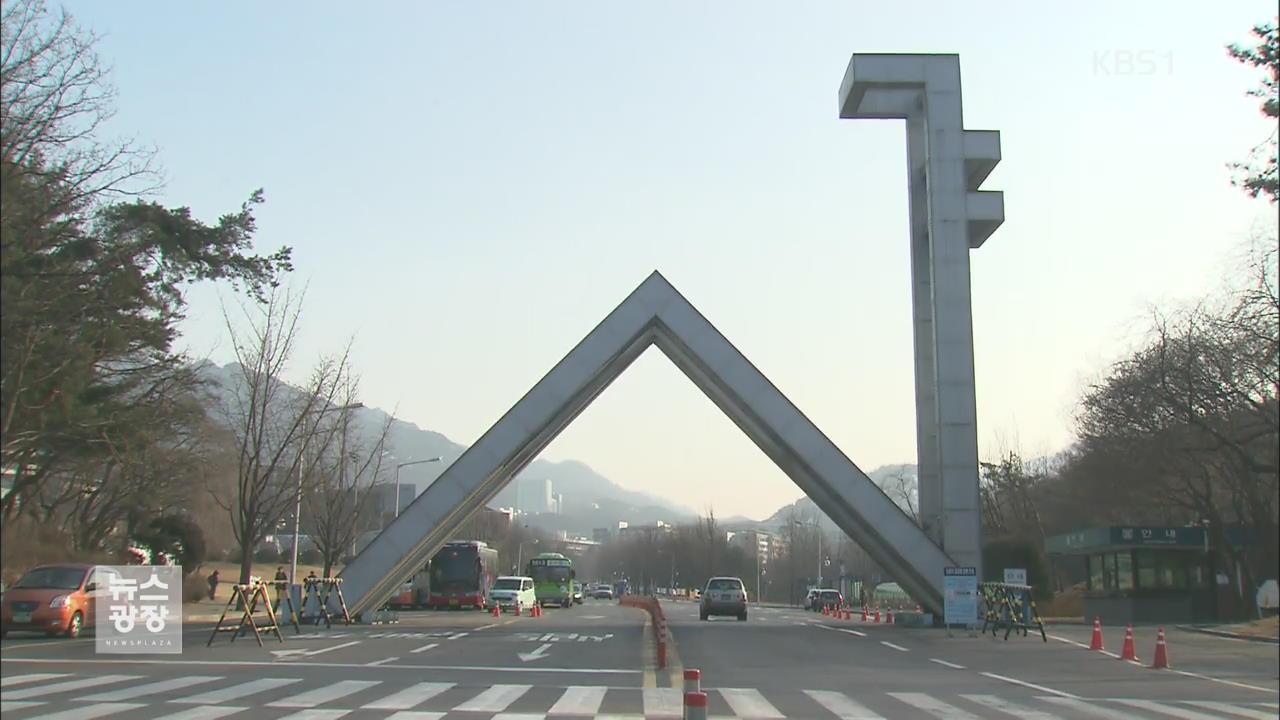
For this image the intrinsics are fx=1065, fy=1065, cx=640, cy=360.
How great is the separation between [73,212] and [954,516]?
25.0 metres

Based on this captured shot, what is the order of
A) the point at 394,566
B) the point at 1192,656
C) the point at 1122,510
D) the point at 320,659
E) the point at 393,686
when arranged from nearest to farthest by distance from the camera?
the point at 393,686, the point at 320,659, the point at 1192,656, the point at 394,566, the point at 1122,510

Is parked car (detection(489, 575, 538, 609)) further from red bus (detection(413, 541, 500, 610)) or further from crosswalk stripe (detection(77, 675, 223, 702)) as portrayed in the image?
crosswalk stripe (detection(77, 675, 223, 702))

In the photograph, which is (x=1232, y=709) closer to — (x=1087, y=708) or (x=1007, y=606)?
(x=1087, y=708)

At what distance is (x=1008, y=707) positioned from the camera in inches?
511

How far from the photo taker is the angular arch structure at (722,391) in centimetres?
3098

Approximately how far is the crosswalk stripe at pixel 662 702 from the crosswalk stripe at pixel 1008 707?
3822mm

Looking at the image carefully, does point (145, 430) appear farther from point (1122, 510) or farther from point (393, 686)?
point (1122, 510)

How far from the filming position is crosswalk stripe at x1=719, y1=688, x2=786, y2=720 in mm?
11859

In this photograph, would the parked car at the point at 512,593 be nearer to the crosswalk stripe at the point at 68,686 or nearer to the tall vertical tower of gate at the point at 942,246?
the tall vertical tower of gate at the point at 942,246

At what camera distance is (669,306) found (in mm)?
32875

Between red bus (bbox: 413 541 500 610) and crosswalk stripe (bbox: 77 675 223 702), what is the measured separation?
36.3 metres

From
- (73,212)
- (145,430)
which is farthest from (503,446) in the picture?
(73,212)

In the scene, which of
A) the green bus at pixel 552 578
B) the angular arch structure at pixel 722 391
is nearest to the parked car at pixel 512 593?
the green bus at pixel 552 578

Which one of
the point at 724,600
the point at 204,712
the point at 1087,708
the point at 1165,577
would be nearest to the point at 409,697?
the point at 204,712
